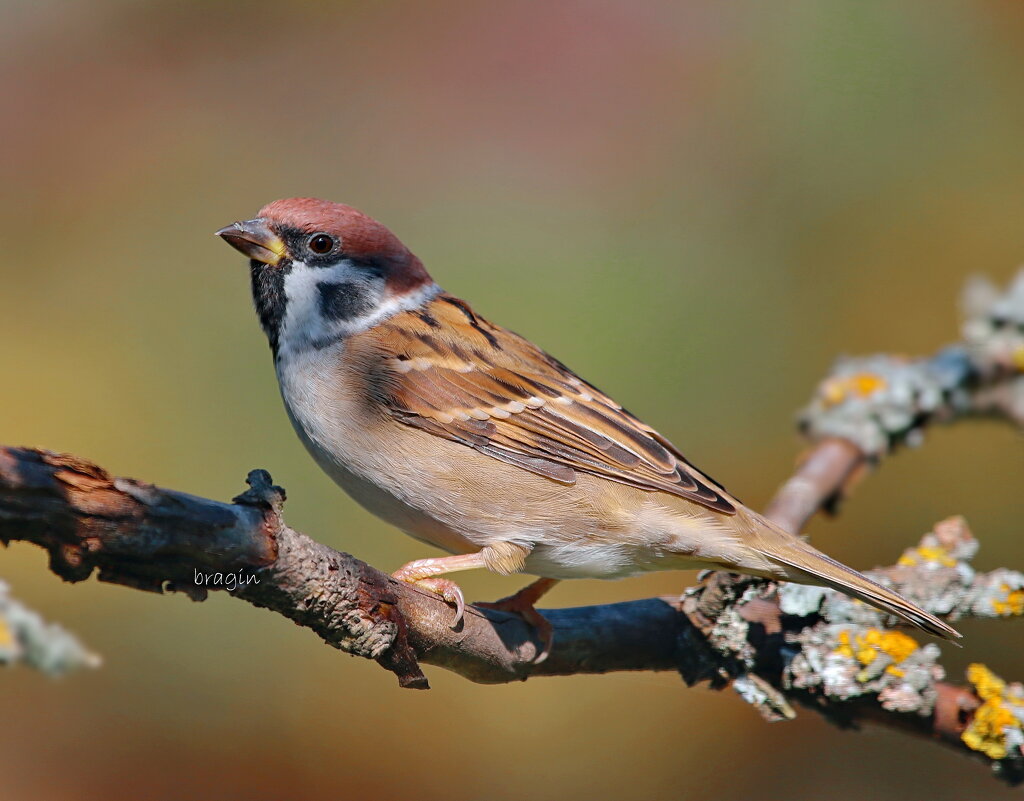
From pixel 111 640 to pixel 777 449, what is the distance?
2598 mm

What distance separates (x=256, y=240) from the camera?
2670 mm

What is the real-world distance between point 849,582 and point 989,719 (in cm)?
43

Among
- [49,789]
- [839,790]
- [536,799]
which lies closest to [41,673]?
[49,789]

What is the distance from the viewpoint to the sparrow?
242cm

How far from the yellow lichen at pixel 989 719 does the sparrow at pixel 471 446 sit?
14cm

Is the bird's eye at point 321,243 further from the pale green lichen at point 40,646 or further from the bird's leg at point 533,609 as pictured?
the pale green lichen at point 40,646

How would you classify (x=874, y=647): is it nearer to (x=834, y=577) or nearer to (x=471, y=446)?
(x=834, y=577)

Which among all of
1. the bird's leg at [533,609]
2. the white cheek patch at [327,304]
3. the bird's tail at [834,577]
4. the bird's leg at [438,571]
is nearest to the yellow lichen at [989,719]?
the bird's tail at [834,577]

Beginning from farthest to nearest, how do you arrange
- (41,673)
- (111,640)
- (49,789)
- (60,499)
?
(111,640)
(49,789)
(60,499)
(41,673)

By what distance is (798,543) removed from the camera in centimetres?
238

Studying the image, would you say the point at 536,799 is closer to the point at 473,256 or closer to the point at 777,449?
the point at 777,449

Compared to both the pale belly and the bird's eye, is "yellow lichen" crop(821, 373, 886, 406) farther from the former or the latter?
the bird's eye

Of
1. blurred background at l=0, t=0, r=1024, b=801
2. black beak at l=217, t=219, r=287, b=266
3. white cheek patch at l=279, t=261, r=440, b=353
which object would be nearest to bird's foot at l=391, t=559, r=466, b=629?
white cheek patch at l=279, t=261, r=440, b=353

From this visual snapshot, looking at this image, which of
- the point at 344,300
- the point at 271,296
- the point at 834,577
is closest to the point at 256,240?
the point at 271,296
